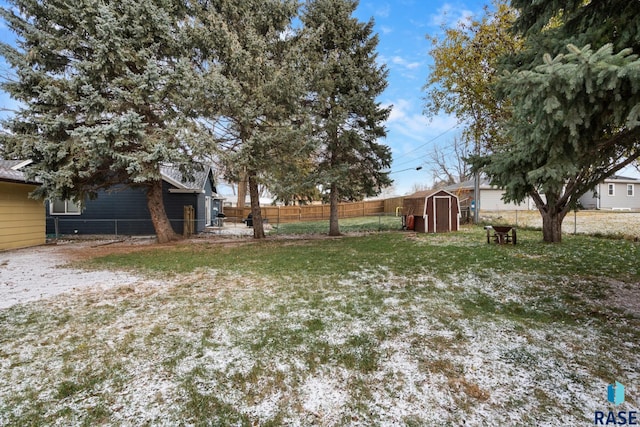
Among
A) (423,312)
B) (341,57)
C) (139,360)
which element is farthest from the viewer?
(341,57)

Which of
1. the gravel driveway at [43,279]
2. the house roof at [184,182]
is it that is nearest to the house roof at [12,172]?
the gravel driveway at [43,279]

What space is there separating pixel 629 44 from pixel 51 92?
1271cm

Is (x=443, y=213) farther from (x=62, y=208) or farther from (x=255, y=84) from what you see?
(x=62, y=208)

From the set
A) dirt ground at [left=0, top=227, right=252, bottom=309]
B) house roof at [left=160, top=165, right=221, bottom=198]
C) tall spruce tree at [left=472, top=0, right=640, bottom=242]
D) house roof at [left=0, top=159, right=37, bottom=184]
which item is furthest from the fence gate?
tall spruce tree at [left=472, top=0, right=640, bottom=242]

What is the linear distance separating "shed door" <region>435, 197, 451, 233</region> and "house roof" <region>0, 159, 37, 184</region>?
1570 centimetres

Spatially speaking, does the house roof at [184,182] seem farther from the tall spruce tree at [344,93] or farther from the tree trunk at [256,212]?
the tall spruce tree at [344,93]

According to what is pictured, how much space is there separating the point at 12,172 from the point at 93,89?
4244 mm

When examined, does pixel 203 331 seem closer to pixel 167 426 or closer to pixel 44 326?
pixel 167 426

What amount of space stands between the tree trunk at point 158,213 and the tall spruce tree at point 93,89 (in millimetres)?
1739

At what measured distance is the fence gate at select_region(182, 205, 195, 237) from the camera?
1457 centimetres

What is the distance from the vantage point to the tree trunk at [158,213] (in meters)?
11.5

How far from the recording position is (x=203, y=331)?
3.53 m

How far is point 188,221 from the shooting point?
14.6 metres

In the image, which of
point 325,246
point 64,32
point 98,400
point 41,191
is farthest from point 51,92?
point 98,400
